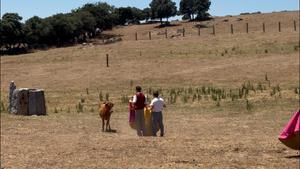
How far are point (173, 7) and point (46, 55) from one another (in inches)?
2337

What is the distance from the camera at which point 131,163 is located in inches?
485

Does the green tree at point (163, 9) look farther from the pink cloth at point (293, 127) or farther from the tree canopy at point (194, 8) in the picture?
the pink cloth at point (293, 127)

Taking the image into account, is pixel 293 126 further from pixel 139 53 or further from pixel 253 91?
pixel 139 53

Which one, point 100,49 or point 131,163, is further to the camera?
point 100,49

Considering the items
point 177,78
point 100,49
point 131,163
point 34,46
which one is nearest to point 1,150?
point 131,163

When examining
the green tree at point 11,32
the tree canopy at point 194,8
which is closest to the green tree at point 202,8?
the tree canopy at point 194,8

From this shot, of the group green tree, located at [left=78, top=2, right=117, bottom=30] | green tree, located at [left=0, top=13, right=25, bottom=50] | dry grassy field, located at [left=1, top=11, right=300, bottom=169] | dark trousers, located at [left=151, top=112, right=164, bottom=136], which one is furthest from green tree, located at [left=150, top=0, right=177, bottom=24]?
dark trousers, located at [left=151, top=112, right=164, bottom=136]

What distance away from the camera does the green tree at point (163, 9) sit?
120 meters

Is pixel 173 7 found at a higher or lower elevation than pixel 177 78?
higher

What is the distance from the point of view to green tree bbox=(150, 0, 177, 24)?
119938 mm

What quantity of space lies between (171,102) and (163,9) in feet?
303

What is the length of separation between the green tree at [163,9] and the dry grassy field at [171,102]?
53531 mm

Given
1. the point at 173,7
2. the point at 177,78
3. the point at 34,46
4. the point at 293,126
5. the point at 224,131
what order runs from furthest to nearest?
the point at 173,7
the point at 34,46
the point at 177,78
the point at 224,131
the point at 293,126

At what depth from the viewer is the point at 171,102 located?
2905 centimetres
